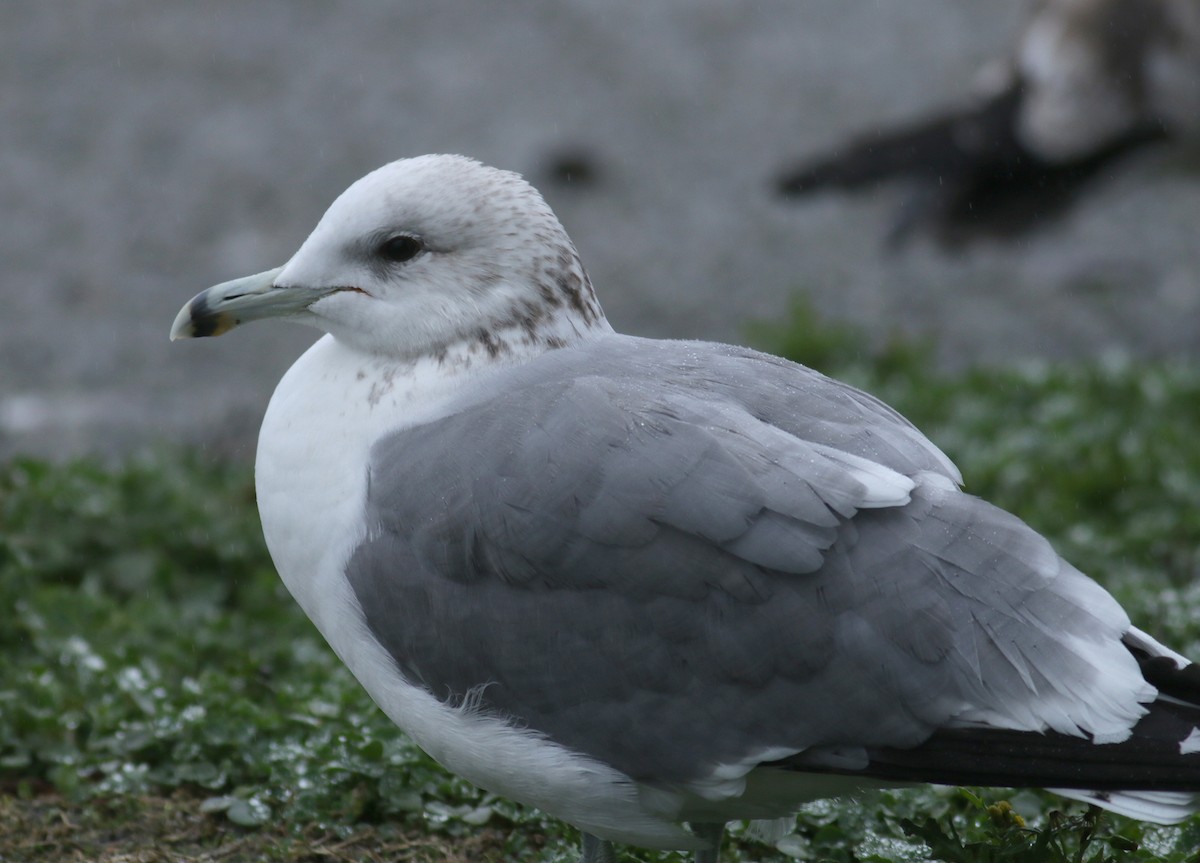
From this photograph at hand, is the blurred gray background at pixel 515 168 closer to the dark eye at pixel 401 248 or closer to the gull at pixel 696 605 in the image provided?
the dark eye at pixel 401 248

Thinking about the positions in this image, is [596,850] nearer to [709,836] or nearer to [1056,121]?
[709,836]

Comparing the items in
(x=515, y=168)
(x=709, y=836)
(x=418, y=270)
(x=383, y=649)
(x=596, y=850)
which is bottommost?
(x=596, y=850)

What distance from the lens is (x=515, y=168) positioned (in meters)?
8.39

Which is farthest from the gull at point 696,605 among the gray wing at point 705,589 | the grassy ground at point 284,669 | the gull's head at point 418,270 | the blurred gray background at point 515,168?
the blurred gray background at point 515,168

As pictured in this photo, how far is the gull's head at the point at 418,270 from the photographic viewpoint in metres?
3.36

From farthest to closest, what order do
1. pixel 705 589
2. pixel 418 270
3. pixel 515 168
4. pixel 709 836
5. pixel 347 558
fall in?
pixel 515 168 → pixel 418 270 → pixel 709 836 → pixel 347 558 → pixel 705 589

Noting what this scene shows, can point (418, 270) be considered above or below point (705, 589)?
above

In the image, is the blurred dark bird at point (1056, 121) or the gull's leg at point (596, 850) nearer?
the gull's leg at point (596, 850)

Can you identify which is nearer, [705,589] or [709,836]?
[705,589]

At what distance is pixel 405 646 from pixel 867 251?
546cm

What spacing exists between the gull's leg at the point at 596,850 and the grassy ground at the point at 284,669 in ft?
0.54

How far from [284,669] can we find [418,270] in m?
1.75

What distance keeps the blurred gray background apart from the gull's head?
10.8ft

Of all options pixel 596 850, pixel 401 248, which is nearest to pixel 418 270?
pixel 401 248
